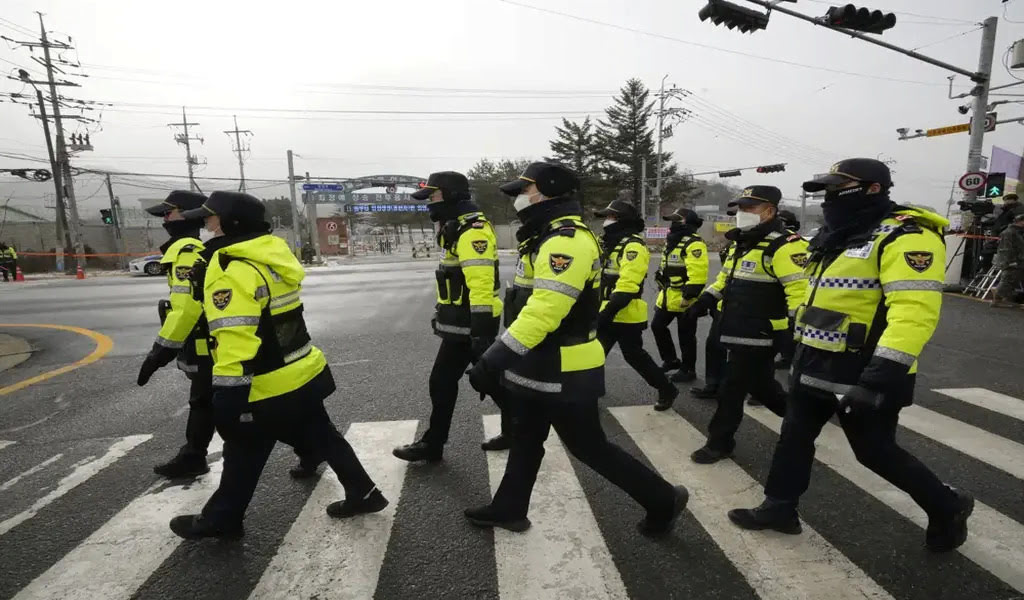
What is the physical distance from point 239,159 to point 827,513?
182 feet

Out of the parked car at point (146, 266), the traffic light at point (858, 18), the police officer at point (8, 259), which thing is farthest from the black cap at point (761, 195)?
the police officer at point (8, 259)

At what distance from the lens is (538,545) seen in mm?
2664

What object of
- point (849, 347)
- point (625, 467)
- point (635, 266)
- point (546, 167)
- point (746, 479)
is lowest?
point (746, 479)

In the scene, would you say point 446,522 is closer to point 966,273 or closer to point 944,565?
point 944,565

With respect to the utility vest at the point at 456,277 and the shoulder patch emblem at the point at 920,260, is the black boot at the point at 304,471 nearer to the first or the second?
the utility vest at the point at 456,277

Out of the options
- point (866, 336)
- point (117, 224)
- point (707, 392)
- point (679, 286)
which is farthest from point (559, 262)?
point (117, 224)

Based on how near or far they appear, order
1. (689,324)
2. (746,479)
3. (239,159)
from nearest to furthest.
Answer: (746,479)
(689,324)
(239,159)

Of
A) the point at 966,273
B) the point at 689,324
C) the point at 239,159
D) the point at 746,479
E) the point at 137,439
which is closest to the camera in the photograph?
the point at 746,479

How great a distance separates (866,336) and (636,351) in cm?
236

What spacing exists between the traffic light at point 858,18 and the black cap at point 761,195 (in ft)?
25.2

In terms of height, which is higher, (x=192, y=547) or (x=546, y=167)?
(x=546, y=167)

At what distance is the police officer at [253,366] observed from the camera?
91.7 inches

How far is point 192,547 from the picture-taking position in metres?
2.71

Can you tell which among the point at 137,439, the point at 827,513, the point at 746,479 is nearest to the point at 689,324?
the point at 746,479
